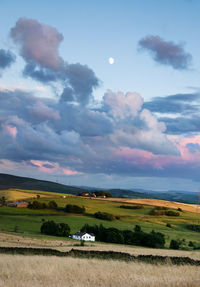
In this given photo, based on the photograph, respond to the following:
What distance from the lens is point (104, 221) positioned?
418 ft

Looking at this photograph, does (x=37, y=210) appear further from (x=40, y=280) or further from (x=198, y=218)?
(x=40, y=280)

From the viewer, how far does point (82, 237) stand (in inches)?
3551

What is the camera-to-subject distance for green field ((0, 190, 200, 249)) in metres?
108

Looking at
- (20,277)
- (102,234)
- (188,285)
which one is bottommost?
(102,234)

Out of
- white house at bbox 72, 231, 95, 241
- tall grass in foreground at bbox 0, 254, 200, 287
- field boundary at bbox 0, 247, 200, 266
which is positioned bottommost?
white house at bbox 72, 231, 95, 241

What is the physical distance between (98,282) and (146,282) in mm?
1989

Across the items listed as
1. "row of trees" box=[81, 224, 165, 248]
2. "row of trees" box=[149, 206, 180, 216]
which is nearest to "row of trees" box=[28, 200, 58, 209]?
"row of trees" box=[149, 206, 180, 216]

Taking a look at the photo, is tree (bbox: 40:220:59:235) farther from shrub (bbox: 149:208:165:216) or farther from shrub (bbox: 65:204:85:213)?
shrub (bbox: 149:208:165:216)

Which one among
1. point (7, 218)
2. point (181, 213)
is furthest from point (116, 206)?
point (7, 218)

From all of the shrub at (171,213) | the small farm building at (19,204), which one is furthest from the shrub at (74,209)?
the shrub at (171,213)

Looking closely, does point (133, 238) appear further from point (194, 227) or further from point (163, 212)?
point (163, 212)

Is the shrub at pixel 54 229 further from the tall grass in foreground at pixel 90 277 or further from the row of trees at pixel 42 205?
the tall grass in foreground at pixel 90 277

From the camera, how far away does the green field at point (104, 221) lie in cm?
10817

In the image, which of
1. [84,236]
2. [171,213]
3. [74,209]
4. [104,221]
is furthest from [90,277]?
[171,213]
